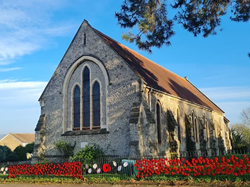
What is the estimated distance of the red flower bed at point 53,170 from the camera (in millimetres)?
14198

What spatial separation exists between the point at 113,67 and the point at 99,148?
6.06m

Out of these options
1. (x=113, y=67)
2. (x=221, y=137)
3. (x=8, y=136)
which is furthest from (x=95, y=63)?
(x=8, y=136)

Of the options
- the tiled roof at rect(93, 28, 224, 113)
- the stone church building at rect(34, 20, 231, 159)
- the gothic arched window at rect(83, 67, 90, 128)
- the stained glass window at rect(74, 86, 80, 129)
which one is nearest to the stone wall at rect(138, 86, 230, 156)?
the stone church building at rect(34, 20, 231, 159)

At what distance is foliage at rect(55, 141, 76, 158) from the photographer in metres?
20.3

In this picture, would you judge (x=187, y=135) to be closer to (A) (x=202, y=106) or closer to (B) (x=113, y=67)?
(A) (x=202, y=106)

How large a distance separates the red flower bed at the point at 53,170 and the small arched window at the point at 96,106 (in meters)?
5.19

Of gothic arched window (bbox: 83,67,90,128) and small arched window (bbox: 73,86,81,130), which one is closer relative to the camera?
gothic arched window (bbox: 83,67,90,128)

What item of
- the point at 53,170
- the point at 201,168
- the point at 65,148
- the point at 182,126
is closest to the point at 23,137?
the point at 65,148

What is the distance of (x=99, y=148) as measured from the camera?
19.1m

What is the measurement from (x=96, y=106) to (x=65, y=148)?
4.02 meters

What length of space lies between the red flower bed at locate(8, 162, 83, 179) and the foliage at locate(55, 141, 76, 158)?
3.94 meters

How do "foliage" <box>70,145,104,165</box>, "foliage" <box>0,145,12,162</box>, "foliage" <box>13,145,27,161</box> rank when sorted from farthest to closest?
"foliage" <box>13,145,27,161</box> → "foliage" <box>0,145,12,162</box> → "foliage" <box>70,145,104,165</box>

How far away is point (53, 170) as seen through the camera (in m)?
15.1

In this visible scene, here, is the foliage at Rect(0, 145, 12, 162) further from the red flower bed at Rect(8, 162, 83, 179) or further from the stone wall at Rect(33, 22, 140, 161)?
the red flower bed at Rect(8, 162, 83, 179)
